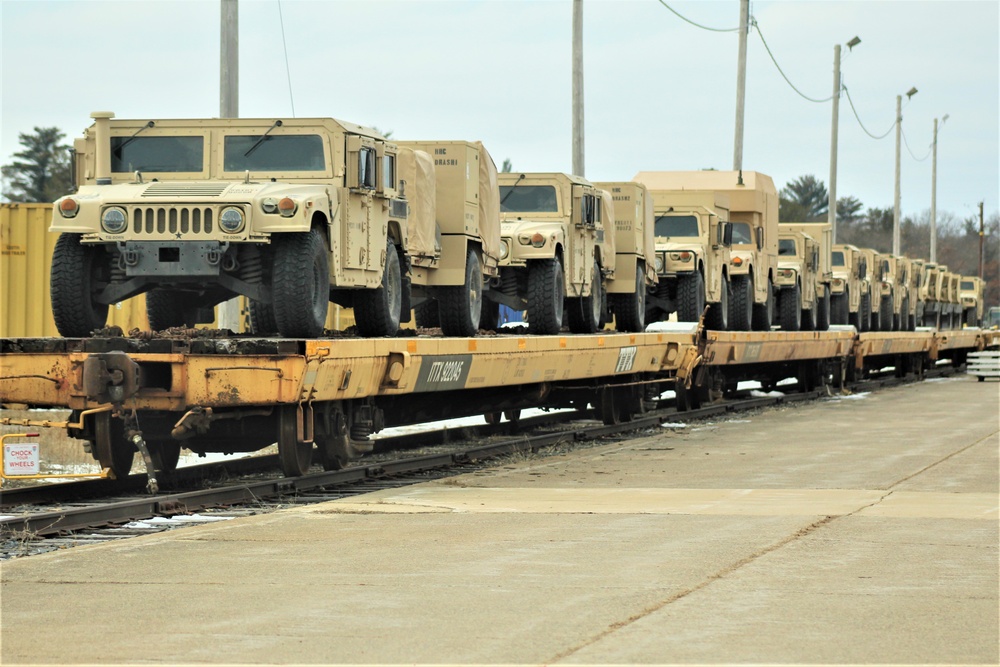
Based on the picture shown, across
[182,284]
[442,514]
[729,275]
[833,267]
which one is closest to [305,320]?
[182,284]

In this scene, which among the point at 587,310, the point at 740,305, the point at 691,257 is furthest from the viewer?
the point at 740,305

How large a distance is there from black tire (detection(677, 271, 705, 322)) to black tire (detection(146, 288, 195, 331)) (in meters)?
9.91

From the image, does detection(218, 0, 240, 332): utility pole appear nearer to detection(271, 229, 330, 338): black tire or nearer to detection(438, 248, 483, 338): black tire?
detection(438, 248, 483, 338): black tire

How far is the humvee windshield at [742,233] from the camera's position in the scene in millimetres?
26031

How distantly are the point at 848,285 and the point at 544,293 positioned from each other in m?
18.5

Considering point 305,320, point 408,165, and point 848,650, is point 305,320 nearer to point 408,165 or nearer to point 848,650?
point 408,165

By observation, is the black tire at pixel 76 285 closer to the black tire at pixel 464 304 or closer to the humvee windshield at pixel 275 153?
the humvee windshield at pixel 275 153

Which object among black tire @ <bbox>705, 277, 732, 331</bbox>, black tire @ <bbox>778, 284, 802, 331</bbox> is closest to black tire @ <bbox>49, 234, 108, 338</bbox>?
black tire @ <bbox>705, 277, 732, 331</bbox>

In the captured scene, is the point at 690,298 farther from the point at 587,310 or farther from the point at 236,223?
the point at 236,223

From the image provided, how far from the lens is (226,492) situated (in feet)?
36.2

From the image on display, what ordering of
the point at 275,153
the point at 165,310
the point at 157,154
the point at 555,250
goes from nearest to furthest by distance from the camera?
the point at 275,153, the point at 157,154, the point at 165,310, the point at 555,250

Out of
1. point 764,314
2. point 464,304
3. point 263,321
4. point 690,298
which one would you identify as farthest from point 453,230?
point 764,314

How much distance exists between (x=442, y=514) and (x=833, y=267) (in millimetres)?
25559

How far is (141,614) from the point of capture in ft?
21.6
